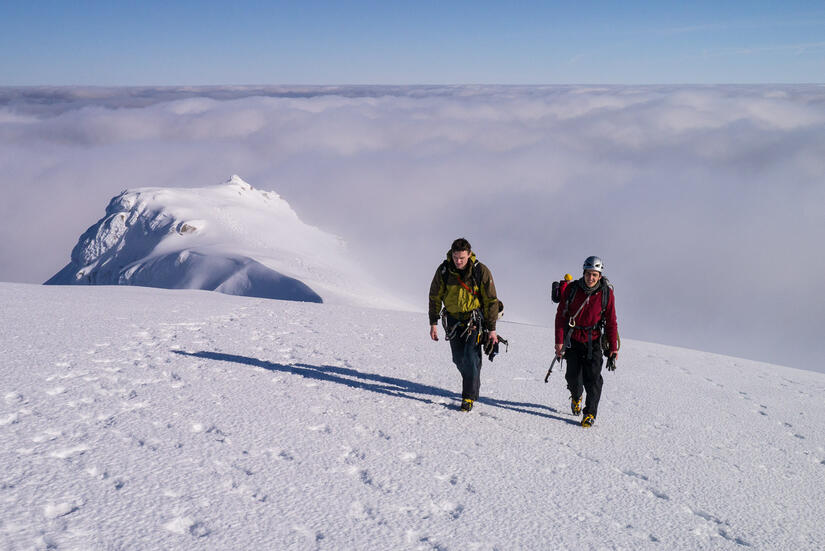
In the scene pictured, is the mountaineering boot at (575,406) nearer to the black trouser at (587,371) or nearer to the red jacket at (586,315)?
the black trouser at (587,371)

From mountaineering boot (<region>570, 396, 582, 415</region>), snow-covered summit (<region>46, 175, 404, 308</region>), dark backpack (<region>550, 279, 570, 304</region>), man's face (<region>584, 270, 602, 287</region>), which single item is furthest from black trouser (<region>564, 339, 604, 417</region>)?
snow-covered summit (<region>46, 175, 404, 308</region>)

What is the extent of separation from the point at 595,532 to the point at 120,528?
3.52 m

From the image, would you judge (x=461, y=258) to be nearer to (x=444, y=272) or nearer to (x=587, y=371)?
(x=444, y=272)

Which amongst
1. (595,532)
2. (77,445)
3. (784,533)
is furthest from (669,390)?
(77,445)

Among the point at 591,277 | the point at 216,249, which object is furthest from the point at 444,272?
the point at 216,249

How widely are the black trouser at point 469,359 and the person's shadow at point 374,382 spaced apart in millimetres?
347

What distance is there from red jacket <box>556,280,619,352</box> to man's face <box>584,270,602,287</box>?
0.23ft

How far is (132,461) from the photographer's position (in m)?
4.69

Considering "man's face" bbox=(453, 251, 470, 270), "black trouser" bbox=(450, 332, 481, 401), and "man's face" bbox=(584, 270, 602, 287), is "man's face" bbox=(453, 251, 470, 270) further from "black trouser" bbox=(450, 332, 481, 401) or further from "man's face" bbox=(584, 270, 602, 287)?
"man's face" bbox=(584, 270, 602, 287)

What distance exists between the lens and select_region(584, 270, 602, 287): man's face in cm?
614

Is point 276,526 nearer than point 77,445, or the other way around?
point 276,526

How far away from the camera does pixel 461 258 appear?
6.17 meters

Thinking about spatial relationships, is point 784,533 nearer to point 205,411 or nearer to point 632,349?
point 205,411

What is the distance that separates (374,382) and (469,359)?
1.71m
